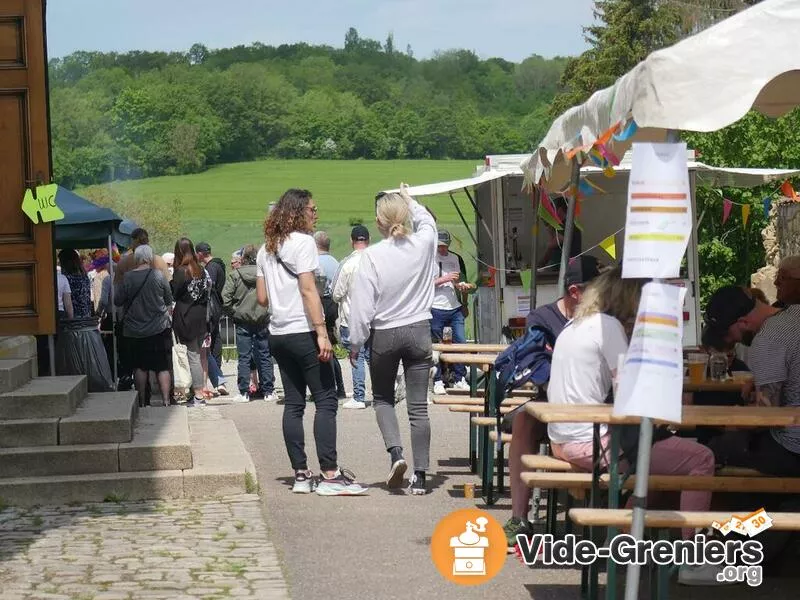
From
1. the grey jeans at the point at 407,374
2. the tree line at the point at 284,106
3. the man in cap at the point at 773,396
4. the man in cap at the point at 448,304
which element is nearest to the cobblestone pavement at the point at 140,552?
the grey jeans at the point at 407,374

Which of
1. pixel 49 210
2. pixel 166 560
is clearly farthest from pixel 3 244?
pixel 166 560

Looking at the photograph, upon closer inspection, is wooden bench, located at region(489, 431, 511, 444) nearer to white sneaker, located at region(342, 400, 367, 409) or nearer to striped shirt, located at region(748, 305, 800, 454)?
striped shirt, located at region(748, 305, 800, 454)

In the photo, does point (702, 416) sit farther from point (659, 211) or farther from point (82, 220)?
point (82, 220)

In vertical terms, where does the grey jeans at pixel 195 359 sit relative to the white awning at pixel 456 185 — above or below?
below

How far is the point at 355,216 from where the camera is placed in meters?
79.9

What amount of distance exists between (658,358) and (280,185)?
86.5 metres

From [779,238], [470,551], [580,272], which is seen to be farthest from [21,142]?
[779,238]

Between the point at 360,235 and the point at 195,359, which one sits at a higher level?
the point at 360,235

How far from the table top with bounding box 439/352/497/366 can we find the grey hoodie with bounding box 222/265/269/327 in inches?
248

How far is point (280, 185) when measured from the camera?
90.5m

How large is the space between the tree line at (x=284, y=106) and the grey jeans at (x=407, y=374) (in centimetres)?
6982

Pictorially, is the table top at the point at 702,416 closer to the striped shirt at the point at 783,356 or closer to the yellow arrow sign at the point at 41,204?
the striped shirt at the point at 783,356

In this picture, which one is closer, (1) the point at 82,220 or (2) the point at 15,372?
(2) the point at 15,372

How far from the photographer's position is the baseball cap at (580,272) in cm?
736
